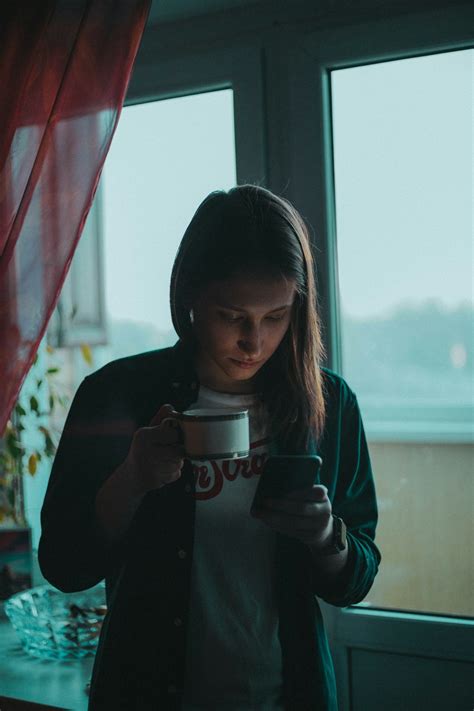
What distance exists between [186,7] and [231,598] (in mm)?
1411

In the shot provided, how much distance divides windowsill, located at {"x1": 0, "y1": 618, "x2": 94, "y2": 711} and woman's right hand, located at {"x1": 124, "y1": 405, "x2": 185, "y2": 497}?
0.61 meters

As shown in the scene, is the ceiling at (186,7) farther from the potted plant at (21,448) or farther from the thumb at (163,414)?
the thumb at (163,414)

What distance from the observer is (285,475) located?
3.62 ft

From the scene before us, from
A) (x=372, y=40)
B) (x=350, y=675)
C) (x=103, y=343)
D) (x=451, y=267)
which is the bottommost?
(x=350, y=675)

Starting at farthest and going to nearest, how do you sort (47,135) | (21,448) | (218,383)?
(21,448), (47,135), (218,383)

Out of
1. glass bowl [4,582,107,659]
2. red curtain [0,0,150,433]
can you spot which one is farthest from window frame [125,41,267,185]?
glass bowl [4,582,107,659]

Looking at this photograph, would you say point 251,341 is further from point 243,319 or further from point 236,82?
point 236,82

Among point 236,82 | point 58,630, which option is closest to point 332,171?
point 236,82

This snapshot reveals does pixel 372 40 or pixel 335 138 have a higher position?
pixel 372 40

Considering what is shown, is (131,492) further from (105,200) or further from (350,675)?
(105,200)

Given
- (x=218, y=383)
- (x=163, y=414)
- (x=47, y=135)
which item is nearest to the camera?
(x=163, y=414)

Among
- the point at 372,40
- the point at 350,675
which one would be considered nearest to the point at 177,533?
the point at 350,675

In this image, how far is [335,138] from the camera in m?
1.80

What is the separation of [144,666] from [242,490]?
13.0 inches
